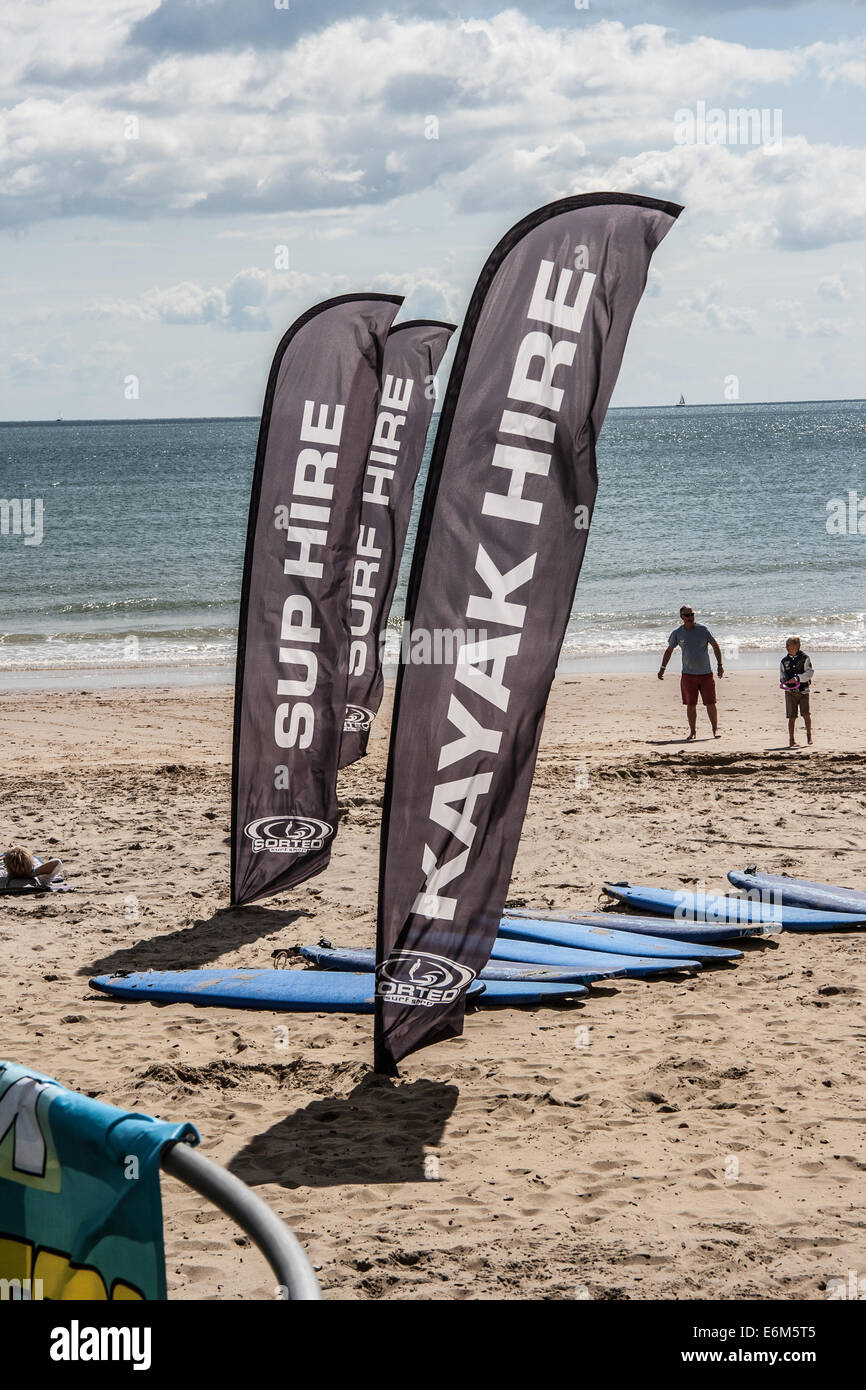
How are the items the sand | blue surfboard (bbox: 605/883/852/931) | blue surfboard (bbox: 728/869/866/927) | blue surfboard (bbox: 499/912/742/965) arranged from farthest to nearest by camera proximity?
blue surfboard (bbox: 728/869/866/927) → blue surfboard (bbox: 605/883/852/931) → blue surfboard (bbox: 499/912/742/965) → the sand

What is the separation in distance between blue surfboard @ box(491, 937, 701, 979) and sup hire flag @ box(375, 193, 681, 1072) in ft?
6.96

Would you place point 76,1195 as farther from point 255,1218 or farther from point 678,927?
point 678,927

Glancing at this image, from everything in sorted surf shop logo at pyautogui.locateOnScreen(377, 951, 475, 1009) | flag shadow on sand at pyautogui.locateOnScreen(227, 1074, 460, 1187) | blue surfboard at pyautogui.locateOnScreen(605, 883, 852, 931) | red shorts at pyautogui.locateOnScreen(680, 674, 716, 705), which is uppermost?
red shorts at pyautogui.locateOnScreen(680, 674, 716, 705)

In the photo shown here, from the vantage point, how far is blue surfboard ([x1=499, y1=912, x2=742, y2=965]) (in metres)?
8.16

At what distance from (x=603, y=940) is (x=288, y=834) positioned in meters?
2.42

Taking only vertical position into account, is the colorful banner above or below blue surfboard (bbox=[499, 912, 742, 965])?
above

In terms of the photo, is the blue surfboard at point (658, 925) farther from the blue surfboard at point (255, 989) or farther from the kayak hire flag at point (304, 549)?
the kayak hire flag at point (304, 549)

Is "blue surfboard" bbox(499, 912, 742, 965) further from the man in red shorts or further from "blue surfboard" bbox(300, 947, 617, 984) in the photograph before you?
the man in red shorts

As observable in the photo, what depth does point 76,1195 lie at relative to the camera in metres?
2.32

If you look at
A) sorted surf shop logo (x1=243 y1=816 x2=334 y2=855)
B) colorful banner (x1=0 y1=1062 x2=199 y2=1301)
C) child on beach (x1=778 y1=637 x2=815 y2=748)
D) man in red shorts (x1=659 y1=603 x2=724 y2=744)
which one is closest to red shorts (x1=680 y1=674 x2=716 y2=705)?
man in red shorts (x1=659 y1=603 x2=724 y2=744)

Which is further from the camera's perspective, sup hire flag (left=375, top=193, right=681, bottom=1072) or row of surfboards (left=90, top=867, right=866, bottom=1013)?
row of surfboards (left=90, top=867, right=866, bottom=1013)

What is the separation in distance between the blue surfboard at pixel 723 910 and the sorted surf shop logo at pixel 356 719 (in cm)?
290

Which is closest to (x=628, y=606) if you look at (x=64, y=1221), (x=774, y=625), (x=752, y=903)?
(x=774, y=625)

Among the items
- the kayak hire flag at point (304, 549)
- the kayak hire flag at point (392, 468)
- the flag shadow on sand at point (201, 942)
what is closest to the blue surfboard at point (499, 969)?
the flag shadow on sand at point (201, 942)
